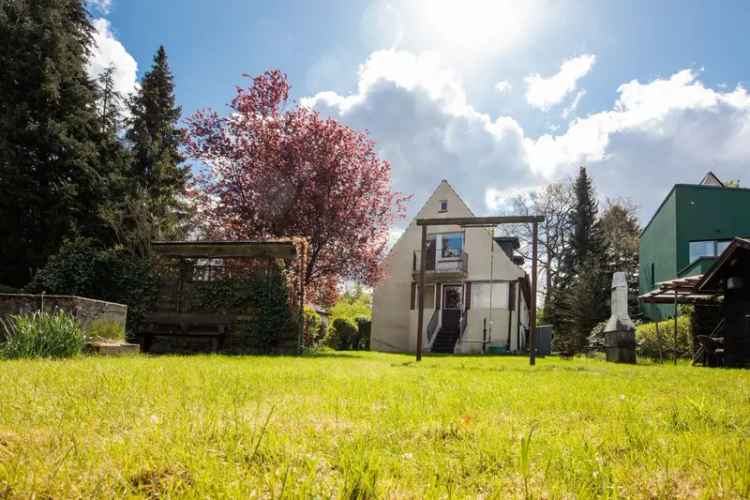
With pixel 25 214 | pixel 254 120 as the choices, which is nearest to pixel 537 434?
pixel 254 120

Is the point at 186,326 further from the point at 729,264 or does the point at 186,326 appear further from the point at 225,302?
the point at 729,264

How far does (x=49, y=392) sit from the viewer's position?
10.3 ft

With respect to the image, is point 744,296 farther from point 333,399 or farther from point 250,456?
point 250,456

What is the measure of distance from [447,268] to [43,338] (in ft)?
62.8

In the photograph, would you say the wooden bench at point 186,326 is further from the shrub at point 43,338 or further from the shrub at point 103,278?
the shrub at point 43,338

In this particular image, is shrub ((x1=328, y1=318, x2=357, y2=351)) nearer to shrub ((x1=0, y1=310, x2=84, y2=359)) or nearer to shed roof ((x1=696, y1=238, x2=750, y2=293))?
shed roof ((x1=696, y1=238, x2=750, y2=293))

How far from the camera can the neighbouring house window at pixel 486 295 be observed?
23.6m

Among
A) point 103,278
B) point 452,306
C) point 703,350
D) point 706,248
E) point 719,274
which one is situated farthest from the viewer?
point 452,306

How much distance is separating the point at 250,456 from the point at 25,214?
21.2m

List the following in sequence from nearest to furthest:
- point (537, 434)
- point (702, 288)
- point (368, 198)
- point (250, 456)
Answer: point (250, 456) < point (537, 434) < point (702, 288) < point (368, 198)

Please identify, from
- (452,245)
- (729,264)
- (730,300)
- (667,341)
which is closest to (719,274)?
(729,264)

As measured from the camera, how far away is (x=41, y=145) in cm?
1905

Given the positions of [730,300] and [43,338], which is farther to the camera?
[730,300]

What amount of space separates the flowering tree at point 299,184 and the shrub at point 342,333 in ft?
22.4
